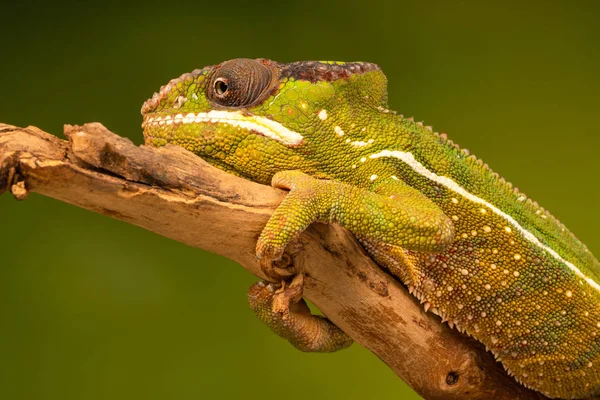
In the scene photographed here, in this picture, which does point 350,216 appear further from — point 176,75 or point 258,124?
point 176,75

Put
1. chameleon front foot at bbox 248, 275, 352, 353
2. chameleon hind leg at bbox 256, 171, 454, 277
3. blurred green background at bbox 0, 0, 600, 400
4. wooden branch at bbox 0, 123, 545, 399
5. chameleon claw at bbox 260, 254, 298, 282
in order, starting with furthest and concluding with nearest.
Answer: blurred green background at bbox 0, 0, 600, 400 → chameleon front foot at bbox 248, 275, 352, 353 → chameleon claw at bbox 260, 254, 298, 282 → chameleon hind leg at bbox 256, 171, 454, 277 → wooden branch at bbox 0, 123, 545, 399

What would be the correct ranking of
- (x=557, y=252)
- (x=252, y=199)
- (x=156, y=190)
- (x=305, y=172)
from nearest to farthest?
(x=156, y=190) < (x=252, y=199) < (x=305, y=172) < (x=557, y=252)

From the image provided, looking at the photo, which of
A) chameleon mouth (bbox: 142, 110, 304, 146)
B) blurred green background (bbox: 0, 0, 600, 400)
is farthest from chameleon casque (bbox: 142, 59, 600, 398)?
blurred green background (bbox: 0, 0, 600, 400)

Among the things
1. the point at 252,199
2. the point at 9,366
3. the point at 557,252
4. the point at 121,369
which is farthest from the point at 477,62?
the point at 9,366

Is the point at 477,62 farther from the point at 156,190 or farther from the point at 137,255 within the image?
the point at 156,190

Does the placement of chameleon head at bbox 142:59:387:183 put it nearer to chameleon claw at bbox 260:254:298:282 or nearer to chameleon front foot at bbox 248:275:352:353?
chameleon claw at bbox 260:254:298:282

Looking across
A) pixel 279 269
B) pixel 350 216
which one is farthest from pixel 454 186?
pixel 279 269
